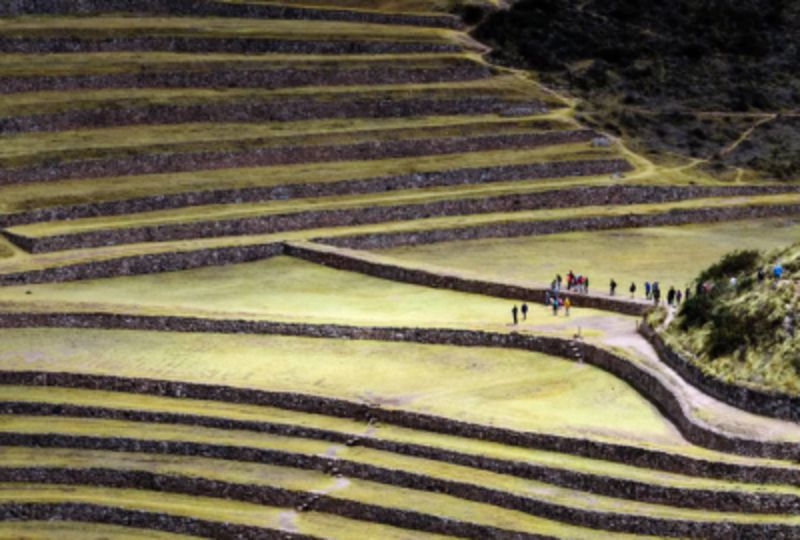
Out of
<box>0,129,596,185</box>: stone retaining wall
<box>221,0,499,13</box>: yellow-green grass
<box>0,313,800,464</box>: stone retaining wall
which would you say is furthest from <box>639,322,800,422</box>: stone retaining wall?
<box>221,0,499,13</box>: yellow-green grass

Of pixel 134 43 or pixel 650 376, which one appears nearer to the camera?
pixel 650 376

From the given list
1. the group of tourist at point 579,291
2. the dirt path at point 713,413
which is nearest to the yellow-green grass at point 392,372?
the dirt path at point 713,413

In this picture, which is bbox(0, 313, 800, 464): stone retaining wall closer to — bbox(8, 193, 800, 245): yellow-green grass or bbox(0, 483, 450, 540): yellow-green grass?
bbox(0, 483, 450, 540): yellow-green grass

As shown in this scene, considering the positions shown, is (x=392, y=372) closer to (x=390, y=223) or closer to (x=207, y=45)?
(x=390, y=223)

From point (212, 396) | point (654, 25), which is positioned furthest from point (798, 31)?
point (212, 396)

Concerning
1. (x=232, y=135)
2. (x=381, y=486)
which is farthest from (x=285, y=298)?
(x=232, y=135)

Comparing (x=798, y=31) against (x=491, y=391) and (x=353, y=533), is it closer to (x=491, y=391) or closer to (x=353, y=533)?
(x=491, y=391)
